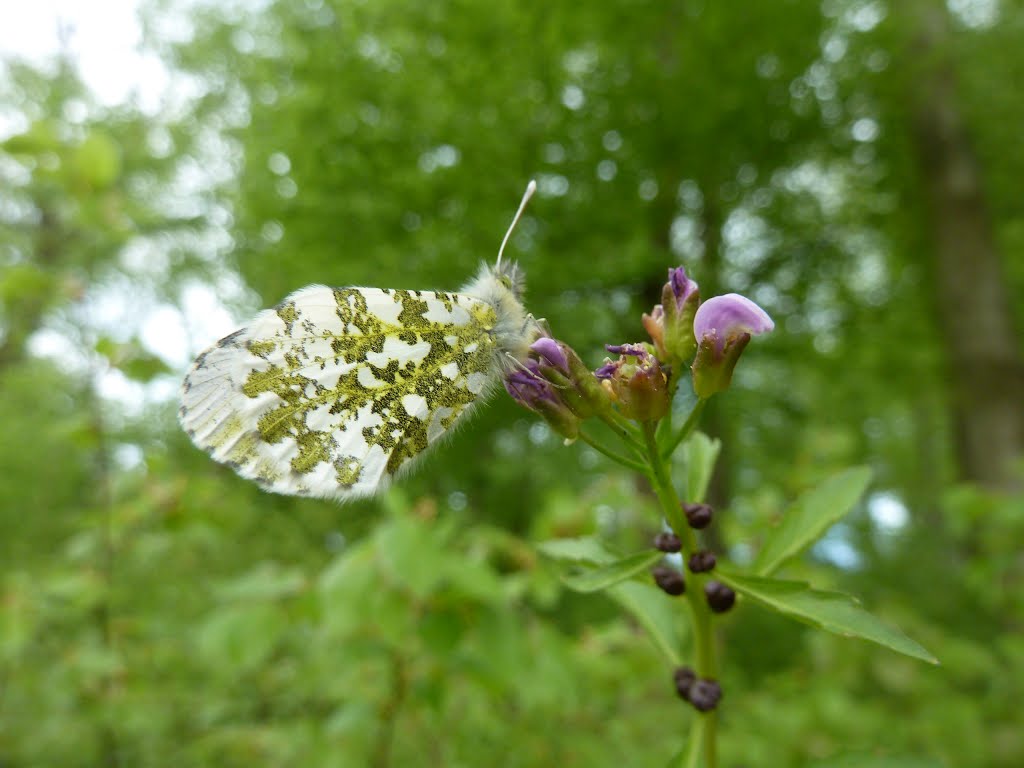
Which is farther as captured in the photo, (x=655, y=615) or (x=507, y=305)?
(x=507, y=305)

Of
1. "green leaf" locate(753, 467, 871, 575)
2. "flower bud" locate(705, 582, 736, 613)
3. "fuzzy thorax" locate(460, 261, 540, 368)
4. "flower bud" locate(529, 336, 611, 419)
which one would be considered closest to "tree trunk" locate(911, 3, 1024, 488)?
"green leaf" locate(753, 467, 871, 575)

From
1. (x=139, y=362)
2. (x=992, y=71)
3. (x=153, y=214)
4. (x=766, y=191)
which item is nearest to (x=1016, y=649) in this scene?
(x=139, y=362)

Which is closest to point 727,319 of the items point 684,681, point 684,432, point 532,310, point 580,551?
point 684,432

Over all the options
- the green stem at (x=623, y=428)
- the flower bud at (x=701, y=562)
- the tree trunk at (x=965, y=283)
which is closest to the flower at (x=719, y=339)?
the green stem at (x=623, y=428)

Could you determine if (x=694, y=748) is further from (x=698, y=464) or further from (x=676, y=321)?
(x=676, y=321)

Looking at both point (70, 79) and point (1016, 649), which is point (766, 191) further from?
point (70, 79)

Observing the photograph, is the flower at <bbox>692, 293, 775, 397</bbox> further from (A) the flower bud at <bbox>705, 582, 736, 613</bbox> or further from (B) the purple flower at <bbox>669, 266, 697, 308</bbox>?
(A) the flower bud at <bbox>705, 582, 736, 613</bbox>

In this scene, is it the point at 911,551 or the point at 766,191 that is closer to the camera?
the point at 766,191
